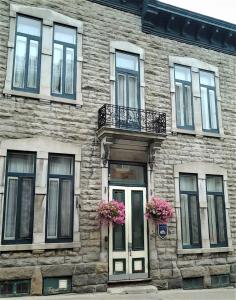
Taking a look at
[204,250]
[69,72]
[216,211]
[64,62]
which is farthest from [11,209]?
[216,211]

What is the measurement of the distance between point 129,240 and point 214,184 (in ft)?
12.4

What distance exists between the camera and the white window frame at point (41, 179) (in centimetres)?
832

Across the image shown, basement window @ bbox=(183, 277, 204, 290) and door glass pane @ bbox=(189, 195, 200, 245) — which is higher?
door glass pane @ bbox=(189, 195, 200, 245)

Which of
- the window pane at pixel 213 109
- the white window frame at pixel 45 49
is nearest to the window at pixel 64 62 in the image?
the white window frame at pixel 45 49

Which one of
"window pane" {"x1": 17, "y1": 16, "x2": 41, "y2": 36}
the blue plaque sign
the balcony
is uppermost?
"window pane" {"x1": 17, "y1": 16, "x2": 41, "y2": 36}

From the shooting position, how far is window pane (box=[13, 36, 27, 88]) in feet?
29.9

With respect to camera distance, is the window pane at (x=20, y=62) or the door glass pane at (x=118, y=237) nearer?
the window pane at (x=20, y=62)

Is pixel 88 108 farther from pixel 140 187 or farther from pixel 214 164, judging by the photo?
pixel 214 164

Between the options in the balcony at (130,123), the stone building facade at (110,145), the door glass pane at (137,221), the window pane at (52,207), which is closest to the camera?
the stone building facade at (110,145)

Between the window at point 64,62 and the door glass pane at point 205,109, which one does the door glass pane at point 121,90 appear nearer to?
the window at point 64,62

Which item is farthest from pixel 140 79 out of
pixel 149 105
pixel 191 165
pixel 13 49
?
pixel 13 49

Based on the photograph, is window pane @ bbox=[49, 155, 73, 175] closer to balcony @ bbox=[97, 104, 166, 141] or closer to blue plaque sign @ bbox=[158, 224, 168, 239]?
balcony @ bbox=[97, 104, 166, 141]

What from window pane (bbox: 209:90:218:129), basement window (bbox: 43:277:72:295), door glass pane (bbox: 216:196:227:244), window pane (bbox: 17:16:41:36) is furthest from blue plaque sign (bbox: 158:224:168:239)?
window pane (bbox: 17:16:41:36)

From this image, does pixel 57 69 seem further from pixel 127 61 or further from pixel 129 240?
pixel 129 240
